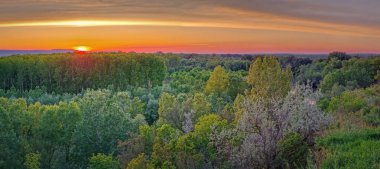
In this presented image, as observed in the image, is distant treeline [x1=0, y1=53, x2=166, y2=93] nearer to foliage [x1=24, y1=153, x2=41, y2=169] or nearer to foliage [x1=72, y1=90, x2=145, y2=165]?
foliage [x1=72, y1=90, x2=145, y2=165]

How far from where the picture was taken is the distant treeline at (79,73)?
416ft

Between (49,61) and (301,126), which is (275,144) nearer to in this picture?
(301,126)

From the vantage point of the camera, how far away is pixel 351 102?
35.2 meters

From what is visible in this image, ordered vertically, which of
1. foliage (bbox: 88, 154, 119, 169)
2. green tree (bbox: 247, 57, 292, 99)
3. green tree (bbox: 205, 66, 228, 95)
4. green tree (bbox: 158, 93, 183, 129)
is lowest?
foliage (bbox: 88, 154, 119, 169)

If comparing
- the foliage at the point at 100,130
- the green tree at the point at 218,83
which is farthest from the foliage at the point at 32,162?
the green tree at the point at 218,83

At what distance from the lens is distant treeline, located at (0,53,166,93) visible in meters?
127

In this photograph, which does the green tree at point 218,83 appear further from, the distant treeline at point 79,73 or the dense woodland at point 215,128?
the distant treeline at point 79,73

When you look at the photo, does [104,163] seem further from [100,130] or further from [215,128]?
[100,130]

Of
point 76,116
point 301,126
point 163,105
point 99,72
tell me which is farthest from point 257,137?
point 99,72

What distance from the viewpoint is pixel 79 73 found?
131 metres

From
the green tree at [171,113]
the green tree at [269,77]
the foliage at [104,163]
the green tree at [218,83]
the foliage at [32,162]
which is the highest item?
the green tree at [269,77]

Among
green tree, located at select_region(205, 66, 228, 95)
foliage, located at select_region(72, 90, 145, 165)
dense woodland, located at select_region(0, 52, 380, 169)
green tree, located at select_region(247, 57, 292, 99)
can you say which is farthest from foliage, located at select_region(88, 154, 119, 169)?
green tree, located at select_region(205, 66, 228, 95)

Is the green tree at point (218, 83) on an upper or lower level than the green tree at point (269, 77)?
lower

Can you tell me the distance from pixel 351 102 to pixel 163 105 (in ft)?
73.2
